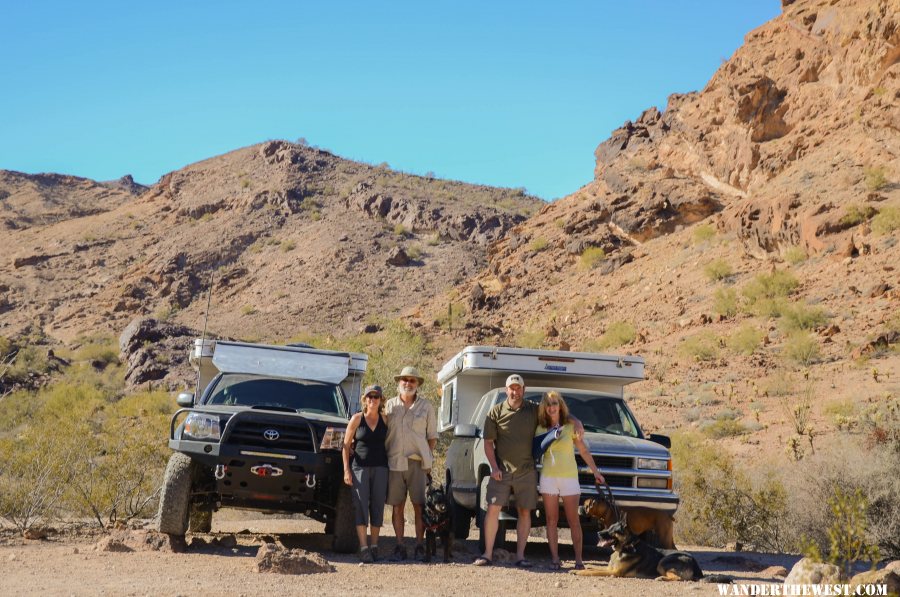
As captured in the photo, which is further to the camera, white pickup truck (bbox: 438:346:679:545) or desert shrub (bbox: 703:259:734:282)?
desert shrub (bbox: 703:259:734:282)

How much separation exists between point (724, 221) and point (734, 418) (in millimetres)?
15035

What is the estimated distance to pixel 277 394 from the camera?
1099 cm

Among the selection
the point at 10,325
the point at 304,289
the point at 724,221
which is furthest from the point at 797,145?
the point at 10,325

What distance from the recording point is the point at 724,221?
3653 cm

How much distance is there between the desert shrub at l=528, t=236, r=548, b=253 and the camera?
143 ft

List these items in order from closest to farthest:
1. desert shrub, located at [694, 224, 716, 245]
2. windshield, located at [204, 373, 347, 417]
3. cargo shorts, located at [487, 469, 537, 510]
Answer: cargo shorts, located at [487, 469, 537, 510] → windshield, located at [204, 373, 347, 417] → desert shrub, located at [694, 224, 716, 245]

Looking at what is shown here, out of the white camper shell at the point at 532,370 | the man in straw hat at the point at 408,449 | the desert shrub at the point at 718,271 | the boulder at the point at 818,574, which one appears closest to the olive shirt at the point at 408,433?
the man in straw hat at the point at 408,449

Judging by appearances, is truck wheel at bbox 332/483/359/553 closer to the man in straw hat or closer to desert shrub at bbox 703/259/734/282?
the man in straw hat

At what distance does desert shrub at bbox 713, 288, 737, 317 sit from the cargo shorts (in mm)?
22508

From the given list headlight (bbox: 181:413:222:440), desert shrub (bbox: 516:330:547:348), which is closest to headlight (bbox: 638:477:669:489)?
headlight (bbox: 181:413:222:440)

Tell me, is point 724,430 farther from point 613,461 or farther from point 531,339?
point 531,339

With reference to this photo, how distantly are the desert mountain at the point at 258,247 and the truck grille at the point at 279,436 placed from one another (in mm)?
34406

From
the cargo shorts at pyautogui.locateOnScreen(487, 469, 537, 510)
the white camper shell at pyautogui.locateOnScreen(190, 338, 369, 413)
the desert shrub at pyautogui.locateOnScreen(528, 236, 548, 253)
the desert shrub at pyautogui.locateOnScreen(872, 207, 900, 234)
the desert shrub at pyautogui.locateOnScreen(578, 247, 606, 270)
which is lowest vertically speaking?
the cargo shorts at pyautogui.locateOnScreen(487, 469, 537, 510)

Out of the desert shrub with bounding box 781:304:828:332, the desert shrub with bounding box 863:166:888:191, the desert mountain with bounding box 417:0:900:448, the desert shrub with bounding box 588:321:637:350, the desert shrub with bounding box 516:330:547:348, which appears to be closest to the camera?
the desert shrub with bounding box 781:304:828:332
